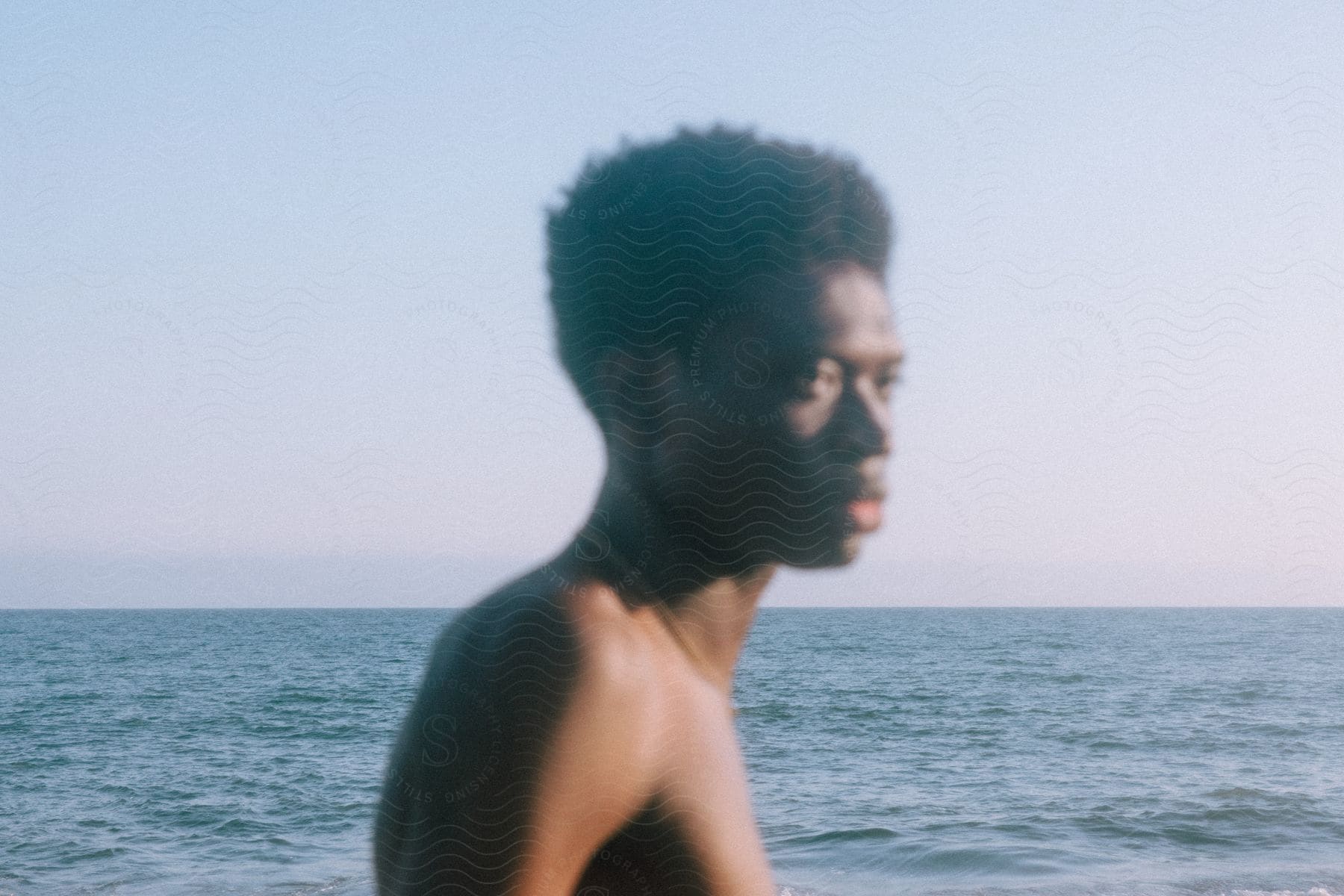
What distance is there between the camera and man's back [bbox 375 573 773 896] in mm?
821

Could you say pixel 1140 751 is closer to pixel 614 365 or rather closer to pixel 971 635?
pixel 614 365

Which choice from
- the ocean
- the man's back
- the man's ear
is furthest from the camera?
the ocean

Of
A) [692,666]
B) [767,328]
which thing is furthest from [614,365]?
[692,666]

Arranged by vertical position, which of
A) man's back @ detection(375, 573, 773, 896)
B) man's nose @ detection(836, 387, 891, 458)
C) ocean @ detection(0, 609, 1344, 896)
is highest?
man's nose @ detection(836, 387, 891, 458)

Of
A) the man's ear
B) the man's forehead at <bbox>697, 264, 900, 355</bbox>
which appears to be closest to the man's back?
the man's ear

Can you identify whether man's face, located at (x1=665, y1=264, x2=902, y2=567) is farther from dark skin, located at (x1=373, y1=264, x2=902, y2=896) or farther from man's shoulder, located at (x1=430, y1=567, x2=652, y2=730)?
man's shoulder, located at (x1=430, y1=567, x2=652, y2=730)

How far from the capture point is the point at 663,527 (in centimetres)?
99

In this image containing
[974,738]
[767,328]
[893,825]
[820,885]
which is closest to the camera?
[767,328]

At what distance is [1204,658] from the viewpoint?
45.3 metres

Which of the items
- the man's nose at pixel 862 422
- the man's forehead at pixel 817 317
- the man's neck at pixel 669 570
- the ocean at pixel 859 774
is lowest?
the ocean at pixel 859 774

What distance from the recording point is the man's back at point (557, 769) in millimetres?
821

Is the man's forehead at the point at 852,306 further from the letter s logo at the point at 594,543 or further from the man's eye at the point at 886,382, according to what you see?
the letter s logo at the point at 594,543

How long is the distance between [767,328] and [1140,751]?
74.6 feet

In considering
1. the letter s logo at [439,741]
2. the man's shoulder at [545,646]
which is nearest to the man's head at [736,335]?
the man's shoulder at [545,646]
